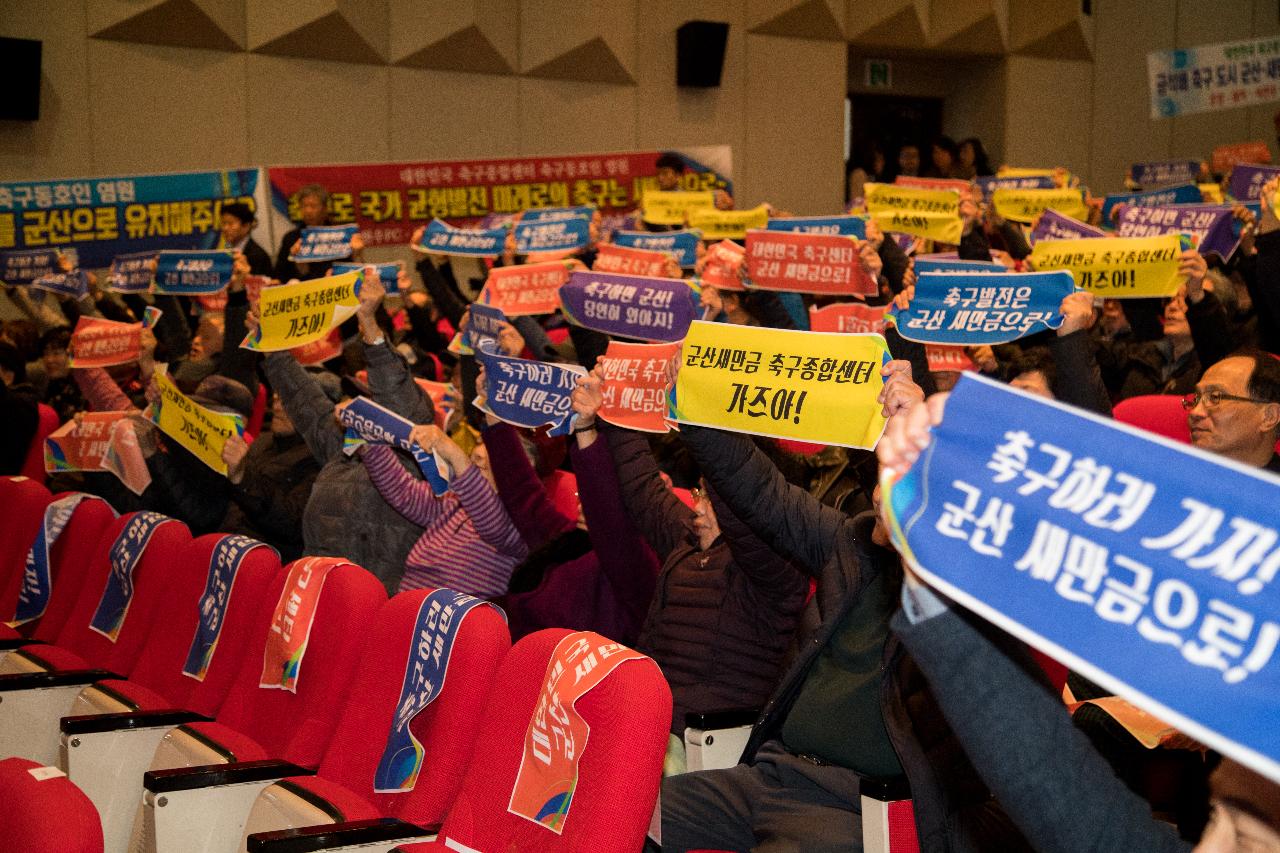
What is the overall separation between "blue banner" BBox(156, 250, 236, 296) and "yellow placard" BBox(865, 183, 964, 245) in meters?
3.05

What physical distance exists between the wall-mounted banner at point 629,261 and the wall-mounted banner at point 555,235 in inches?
29.3

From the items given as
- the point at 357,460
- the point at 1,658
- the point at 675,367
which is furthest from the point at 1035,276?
the point at 1,658

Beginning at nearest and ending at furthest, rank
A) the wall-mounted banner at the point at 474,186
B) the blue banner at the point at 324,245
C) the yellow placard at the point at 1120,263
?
the yellow placard at the point at 1120,263 < the blue banner at the point at 324,245 < the wall-mounted banner at the point at 474,186

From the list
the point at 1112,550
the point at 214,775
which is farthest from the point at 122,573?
the point at 1112,550

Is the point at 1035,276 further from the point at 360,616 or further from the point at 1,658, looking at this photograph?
the point at 1,658

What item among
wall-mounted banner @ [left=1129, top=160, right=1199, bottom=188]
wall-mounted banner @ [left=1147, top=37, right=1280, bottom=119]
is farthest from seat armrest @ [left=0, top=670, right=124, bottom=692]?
wall-mounted banner @ [left=1129, top=160, right=1199, bottom=188]

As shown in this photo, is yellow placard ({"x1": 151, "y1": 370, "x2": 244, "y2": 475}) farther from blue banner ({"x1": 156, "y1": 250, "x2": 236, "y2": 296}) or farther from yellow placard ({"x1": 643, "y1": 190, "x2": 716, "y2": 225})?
yellow placard ({"x1": 643, "y1": 190, "x2": 716, "y2": 225})

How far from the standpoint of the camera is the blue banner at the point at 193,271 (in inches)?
244

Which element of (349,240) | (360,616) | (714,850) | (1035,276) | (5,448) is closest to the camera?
(714,850)

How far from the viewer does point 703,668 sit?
9.63ft

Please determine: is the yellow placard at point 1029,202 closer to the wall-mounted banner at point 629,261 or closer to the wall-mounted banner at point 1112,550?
the wall-mounted banner at point 629,261

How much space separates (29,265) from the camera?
7.26m

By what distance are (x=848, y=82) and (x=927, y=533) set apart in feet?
38.7

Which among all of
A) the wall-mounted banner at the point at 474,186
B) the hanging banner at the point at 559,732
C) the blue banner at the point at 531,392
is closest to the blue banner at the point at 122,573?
the blue banner at the point at 531,392
